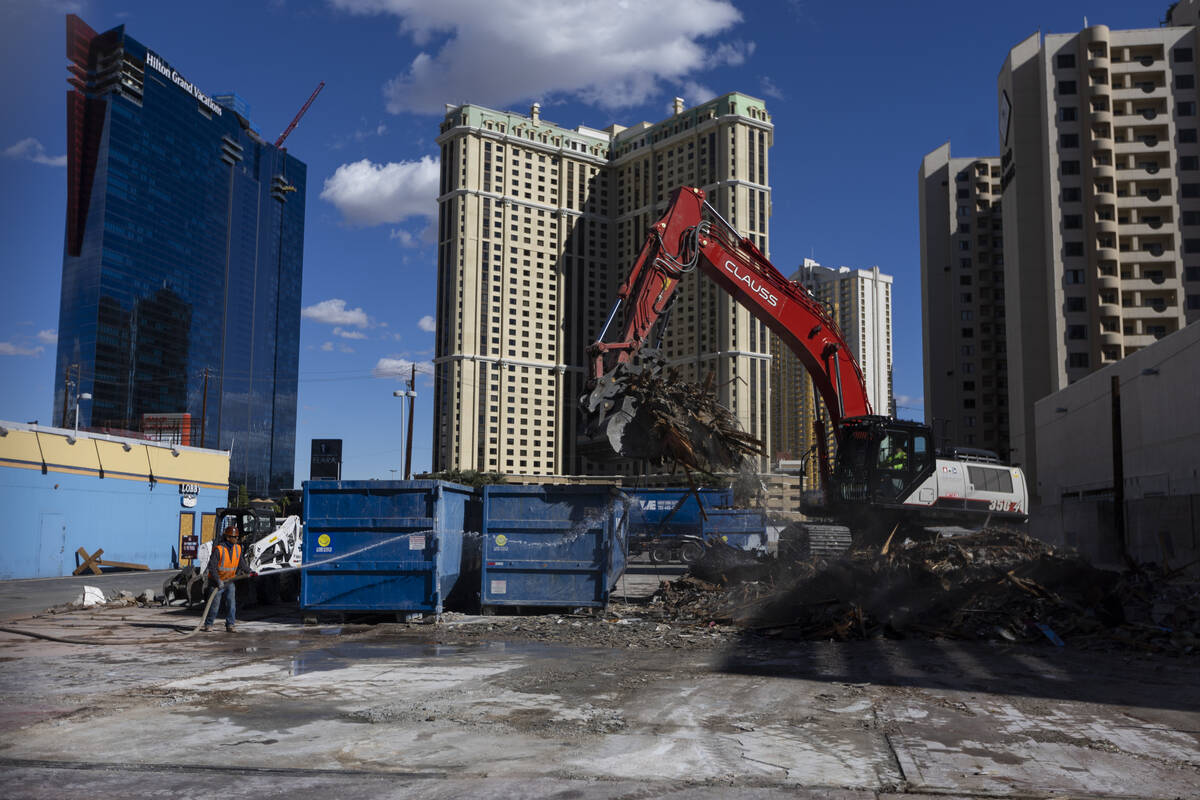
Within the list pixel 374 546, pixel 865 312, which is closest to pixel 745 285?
pixel 374 546

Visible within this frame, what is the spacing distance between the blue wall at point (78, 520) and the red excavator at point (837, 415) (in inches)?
906

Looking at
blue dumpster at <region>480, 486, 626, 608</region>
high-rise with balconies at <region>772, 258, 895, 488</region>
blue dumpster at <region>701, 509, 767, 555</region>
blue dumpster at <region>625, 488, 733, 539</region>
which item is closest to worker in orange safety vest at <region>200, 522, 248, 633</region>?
blue dumpster at <region>480, 486, 626, 608</region>

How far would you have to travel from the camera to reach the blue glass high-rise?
5531 inches

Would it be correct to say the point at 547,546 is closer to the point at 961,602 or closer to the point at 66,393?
the point at 961,602

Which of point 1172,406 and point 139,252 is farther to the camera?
point 139,252

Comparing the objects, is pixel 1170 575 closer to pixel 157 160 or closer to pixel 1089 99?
pixel 1089 99

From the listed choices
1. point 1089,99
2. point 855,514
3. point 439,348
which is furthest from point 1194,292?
point 439,348

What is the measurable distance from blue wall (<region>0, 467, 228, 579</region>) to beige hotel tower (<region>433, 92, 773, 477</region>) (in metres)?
67.9

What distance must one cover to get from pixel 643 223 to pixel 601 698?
11936 centimetres

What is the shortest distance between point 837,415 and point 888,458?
5.00 ft

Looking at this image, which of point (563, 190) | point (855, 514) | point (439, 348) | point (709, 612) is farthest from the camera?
point (563, 190)

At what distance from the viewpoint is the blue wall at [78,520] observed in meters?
29.8

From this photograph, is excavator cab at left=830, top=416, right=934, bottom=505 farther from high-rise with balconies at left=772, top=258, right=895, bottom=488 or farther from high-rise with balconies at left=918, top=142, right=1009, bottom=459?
high-rise with balconies at left=772, top=258, right=895, bottom=488

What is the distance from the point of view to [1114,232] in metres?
64.1
